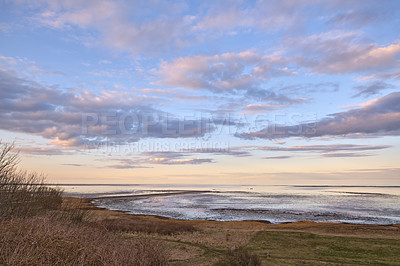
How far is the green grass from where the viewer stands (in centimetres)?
1911

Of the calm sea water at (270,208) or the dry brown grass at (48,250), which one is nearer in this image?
the dry brown grass at (48,250)

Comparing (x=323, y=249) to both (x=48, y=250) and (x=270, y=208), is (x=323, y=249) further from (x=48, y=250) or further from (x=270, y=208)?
(x=270, y=208)

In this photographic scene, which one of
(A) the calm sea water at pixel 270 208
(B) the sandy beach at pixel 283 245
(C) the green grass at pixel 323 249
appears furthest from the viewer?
(A) the calm sea water at pixel 270 208

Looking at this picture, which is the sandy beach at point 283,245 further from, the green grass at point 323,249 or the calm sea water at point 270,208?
the calm sea water at point 270,208

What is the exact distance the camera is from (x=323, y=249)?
2227 centimetres

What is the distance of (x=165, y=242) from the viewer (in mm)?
25172

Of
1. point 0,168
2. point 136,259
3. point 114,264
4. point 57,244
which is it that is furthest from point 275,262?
point 0,168

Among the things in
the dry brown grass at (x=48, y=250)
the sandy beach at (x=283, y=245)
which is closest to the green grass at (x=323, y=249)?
the sandy beach at (x=283, y=245)

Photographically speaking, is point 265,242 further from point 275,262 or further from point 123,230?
point 123,230

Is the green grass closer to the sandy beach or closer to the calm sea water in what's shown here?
the sandy beach

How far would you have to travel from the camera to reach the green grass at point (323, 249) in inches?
752

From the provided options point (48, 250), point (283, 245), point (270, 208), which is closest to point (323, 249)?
point (283, 245)

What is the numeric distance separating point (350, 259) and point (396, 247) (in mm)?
6335

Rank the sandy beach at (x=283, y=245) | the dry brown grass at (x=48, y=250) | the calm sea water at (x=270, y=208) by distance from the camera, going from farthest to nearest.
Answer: the calm sea water at (x=270, y=208) → the sandy beach at (x=283, y=245) → the dry brown grass at (x=48, y=250)
